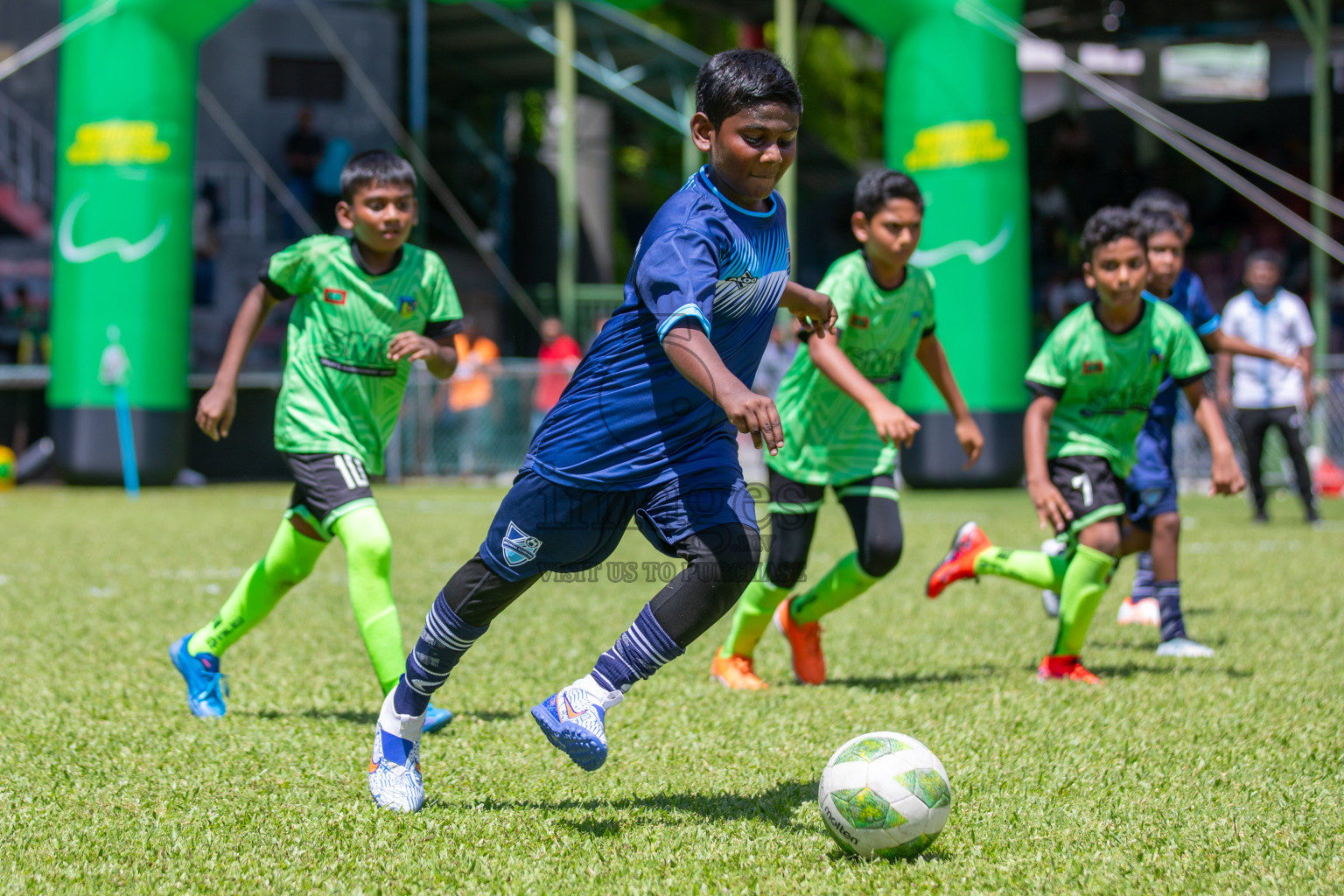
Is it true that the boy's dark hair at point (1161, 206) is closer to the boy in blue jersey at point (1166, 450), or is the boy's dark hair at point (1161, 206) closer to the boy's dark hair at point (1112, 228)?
the boy in blue jersey at point (1166, 450)

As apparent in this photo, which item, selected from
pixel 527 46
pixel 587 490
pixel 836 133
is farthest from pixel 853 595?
pixel 836 133

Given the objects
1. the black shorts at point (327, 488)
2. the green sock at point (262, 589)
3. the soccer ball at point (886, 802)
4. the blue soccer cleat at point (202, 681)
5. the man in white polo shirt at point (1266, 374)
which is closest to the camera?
the soccer ball at point (886, 802)

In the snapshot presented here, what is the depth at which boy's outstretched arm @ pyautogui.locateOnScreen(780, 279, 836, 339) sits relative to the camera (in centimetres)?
382

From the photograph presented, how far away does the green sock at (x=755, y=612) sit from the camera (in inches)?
211

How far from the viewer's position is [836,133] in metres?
33.5

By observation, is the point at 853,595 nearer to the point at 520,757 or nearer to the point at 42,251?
the point at 520,757

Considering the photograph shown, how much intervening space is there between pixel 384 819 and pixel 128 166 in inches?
531

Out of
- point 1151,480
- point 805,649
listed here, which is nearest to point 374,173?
point 805,649

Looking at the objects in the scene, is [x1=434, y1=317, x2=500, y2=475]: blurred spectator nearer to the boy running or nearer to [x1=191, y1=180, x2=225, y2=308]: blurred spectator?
[x1=191, y1=180, x2=225, y2=308]: blurred spectator

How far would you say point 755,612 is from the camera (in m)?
5.35

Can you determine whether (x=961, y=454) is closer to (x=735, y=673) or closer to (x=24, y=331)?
(x=735, y=673)

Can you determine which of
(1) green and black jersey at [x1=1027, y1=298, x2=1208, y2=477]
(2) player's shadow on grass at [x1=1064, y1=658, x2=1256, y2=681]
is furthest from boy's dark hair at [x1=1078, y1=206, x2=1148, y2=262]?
(2) player's shadow on grass at [x1=1064, y1=658, x2=1256, y2=681]

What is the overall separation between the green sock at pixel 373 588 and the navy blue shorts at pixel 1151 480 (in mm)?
3232

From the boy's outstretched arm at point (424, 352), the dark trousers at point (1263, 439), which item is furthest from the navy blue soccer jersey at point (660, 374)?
the dark trousers at point (1263, 439)
